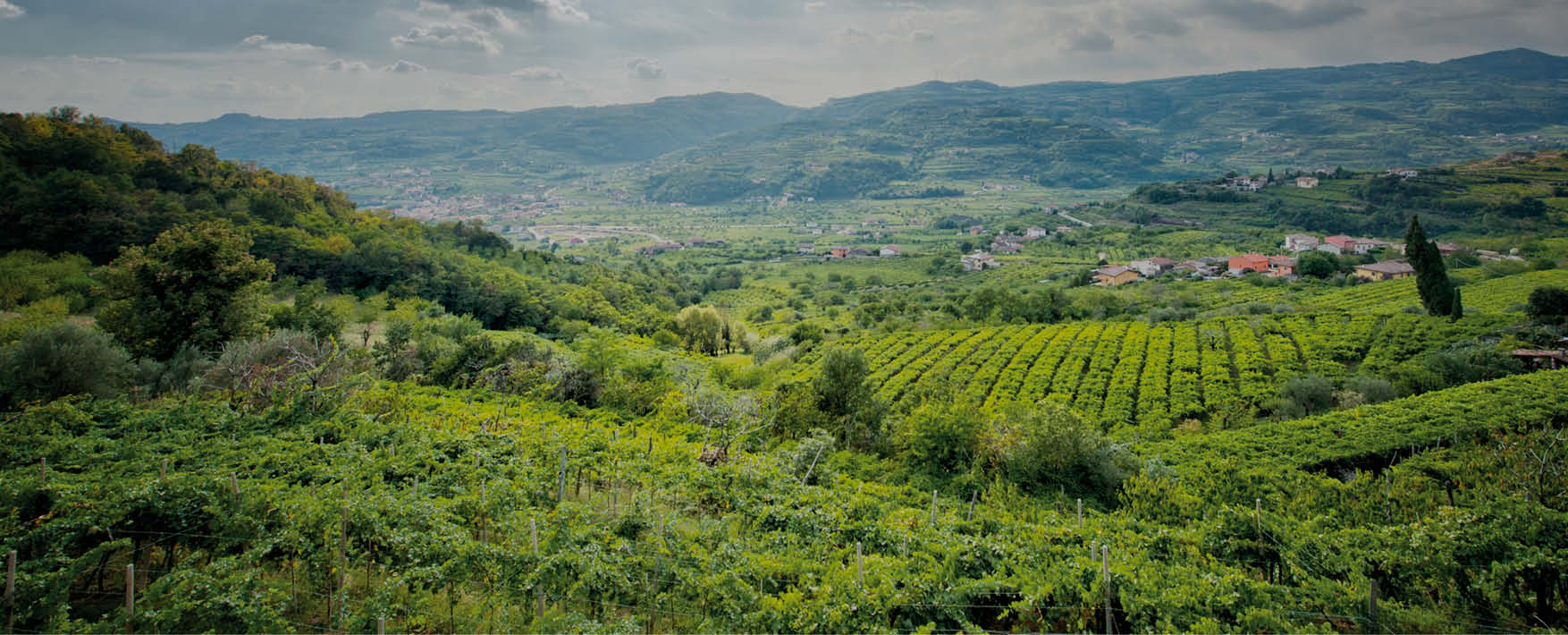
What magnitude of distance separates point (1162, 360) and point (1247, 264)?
59.2 m

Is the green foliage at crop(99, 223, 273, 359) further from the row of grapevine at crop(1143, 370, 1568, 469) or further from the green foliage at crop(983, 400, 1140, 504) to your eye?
the row of grapevine at crop(1143, 370, 1568, 469)

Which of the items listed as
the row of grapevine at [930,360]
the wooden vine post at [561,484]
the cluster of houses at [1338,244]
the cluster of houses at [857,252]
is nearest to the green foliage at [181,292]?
the wooden vine post at [561,484]

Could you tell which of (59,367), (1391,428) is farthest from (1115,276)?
(59,367)

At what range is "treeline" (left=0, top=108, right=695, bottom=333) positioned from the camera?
33562 millimetres

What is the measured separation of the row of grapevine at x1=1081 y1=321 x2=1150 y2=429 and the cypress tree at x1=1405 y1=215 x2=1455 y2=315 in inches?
686

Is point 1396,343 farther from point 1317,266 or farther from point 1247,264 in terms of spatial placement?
point 1247,264

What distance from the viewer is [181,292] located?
75.0 ft

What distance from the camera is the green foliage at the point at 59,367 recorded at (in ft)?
56.4

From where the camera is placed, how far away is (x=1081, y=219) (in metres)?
154

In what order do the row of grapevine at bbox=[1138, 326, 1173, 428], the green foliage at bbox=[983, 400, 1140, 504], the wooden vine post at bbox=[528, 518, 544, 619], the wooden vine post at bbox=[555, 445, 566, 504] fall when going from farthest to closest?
the row of grapevine at bbox=[1138, 326, 1173, 428]
the green foliage at bbox=[983, 400, 1140, 504]
the wooden vine post at bbox=[555, 445, 566, 504]
the wooden vine post at bbox=[528, 518, 544, 619]

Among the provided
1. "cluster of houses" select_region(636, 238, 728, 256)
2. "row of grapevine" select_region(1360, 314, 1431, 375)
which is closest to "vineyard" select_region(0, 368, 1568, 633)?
"row of grapevine" select_region(1360, 314, 1431, 375)

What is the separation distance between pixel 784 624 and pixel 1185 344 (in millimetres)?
47360

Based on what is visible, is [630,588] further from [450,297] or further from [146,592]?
[450,297]

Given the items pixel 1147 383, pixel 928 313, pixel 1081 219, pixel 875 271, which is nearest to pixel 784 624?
pixel 1147 383
